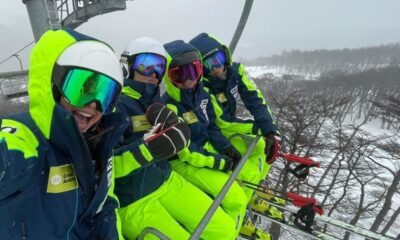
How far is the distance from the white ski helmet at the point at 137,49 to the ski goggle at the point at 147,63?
41 mm

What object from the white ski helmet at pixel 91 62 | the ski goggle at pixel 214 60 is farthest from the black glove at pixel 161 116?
the ski goggle at pixel 214 60

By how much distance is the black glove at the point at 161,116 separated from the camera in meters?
2.84

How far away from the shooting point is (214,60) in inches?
172

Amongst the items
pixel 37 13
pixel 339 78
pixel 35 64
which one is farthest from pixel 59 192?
pixel 339 78

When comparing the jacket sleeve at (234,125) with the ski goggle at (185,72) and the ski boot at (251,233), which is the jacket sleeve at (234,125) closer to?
the ski goggle at (185,72)

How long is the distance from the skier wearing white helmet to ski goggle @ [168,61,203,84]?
1.56ft

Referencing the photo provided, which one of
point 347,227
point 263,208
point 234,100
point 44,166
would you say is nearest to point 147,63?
point 44,166

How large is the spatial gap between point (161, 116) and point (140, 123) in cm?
29

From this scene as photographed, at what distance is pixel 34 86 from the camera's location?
1.85 meters

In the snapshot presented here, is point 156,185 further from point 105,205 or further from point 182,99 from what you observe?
point 182,99

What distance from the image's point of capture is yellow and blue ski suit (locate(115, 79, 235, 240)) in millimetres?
2910

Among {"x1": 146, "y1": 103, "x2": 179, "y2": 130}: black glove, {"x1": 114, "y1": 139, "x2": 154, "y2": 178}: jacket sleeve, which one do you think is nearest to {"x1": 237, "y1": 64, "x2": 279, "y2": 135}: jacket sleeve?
{"x1": 146, "y1": 103, "x2": 179, "y2": 130}: black glove

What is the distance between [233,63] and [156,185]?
2.43 meters

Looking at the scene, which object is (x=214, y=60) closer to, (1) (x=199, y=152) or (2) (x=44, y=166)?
(1) (x=199, y=152)
